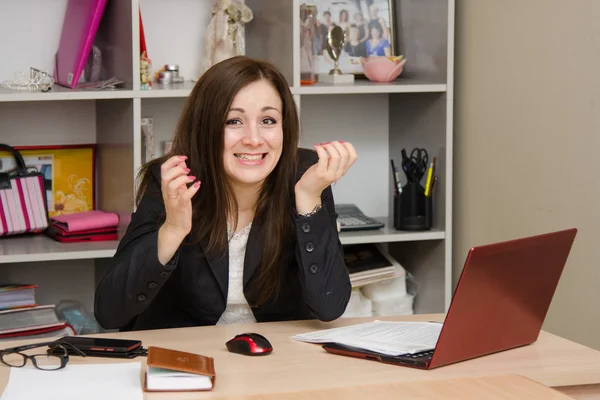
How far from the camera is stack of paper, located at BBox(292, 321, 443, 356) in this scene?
1540mm

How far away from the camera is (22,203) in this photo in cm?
274

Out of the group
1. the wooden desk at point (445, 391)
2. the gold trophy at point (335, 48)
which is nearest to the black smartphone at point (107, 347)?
the wooden desk at point (445, 391)

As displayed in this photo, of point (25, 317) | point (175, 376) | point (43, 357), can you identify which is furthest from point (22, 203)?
point (175, 376)

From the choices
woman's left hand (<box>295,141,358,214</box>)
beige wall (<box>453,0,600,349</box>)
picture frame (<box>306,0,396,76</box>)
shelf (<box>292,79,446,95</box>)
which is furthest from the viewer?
picture frame (<box>306,0,396,76</box>)

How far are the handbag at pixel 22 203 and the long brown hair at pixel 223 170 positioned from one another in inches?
35.3

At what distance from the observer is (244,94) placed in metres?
1.88

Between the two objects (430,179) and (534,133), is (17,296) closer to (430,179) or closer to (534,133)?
(430,179)

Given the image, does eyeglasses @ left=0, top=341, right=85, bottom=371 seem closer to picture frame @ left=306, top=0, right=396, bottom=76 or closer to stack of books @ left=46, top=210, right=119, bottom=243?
stack of books @ left=46, top=210, right=119, bottom=243

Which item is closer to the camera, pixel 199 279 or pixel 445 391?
pixel 445 391

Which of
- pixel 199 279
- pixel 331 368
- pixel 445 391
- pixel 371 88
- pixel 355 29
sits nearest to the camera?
pixel 445 391

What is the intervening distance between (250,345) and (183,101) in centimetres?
163

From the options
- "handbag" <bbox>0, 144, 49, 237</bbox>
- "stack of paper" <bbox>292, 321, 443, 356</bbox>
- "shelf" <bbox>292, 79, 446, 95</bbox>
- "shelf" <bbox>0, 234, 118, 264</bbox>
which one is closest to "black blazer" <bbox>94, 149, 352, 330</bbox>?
"stack of paper" <bbox>292, 321, 443, 356</bbox>

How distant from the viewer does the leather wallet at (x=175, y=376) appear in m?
1.34

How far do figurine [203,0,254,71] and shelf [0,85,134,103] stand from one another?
0.36 metres
